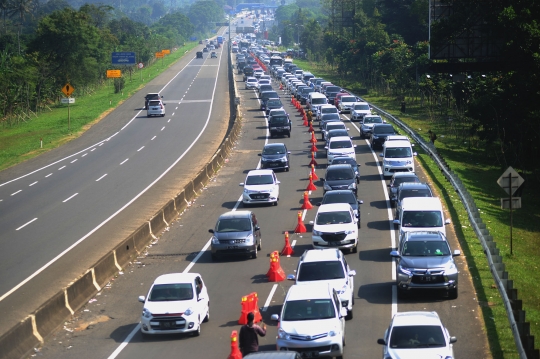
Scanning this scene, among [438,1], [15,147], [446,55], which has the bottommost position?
[15,147]

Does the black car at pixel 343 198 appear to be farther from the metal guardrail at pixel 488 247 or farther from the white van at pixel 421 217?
the metal guardrail at pixel 488 247

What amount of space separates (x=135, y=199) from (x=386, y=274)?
18390 mm

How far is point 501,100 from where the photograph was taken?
5316cm

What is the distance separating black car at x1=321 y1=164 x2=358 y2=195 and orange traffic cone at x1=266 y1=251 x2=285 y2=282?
13.0 m

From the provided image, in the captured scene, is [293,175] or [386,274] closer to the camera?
[386,274]

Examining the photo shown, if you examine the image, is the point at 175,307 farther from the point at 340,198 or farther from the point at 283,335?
the point at 340,198

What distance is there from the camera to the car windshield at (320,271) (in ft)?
71.5

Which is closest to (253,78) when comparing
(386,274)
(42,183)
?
(42,183)

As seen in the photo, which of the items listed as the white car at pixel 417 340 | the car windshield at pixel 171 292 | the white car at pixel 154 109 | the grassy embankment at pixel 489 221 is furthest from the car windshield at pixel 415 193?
the white car at pixel 154 109

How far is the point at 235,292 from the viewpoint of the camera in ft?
79.5

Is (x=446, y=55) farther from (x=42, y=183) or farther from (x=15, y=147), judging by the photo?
(x=15, y=147)

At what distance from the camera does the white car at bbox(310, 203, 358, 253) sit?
2809cm

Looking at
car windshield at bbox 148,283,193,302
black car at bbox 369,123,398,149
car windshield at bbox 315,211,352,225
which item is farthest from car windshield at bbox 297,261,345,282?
black car at bbox 369,123,398,149

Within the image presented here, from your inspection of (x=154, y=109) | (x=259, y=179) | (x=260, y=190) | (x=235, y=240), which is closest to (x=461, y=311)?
(x=235, y=240)
